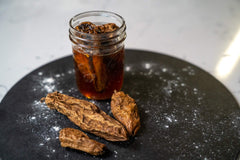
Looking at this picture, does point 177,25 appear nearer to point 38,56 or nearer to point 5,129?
point 38,56

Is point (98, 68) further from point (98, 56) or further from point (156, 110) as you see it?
point (156, 110)

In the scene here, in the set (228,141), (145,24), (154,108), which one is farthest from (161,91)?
(145,24)

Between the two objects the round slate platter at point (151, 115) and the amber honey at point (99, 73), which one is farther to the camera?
the amber honey at point (99, 73)

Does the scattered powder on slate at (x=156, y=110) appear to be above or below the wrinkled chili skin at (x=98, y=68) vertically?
below

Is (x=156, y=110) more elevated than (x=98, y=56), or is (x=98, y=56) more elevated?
(x=98, y=56)

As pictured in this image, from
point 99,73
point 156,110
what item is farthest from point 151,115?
point 99,73

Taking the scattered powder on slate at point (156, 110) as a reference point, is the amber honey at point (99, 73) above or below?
above
